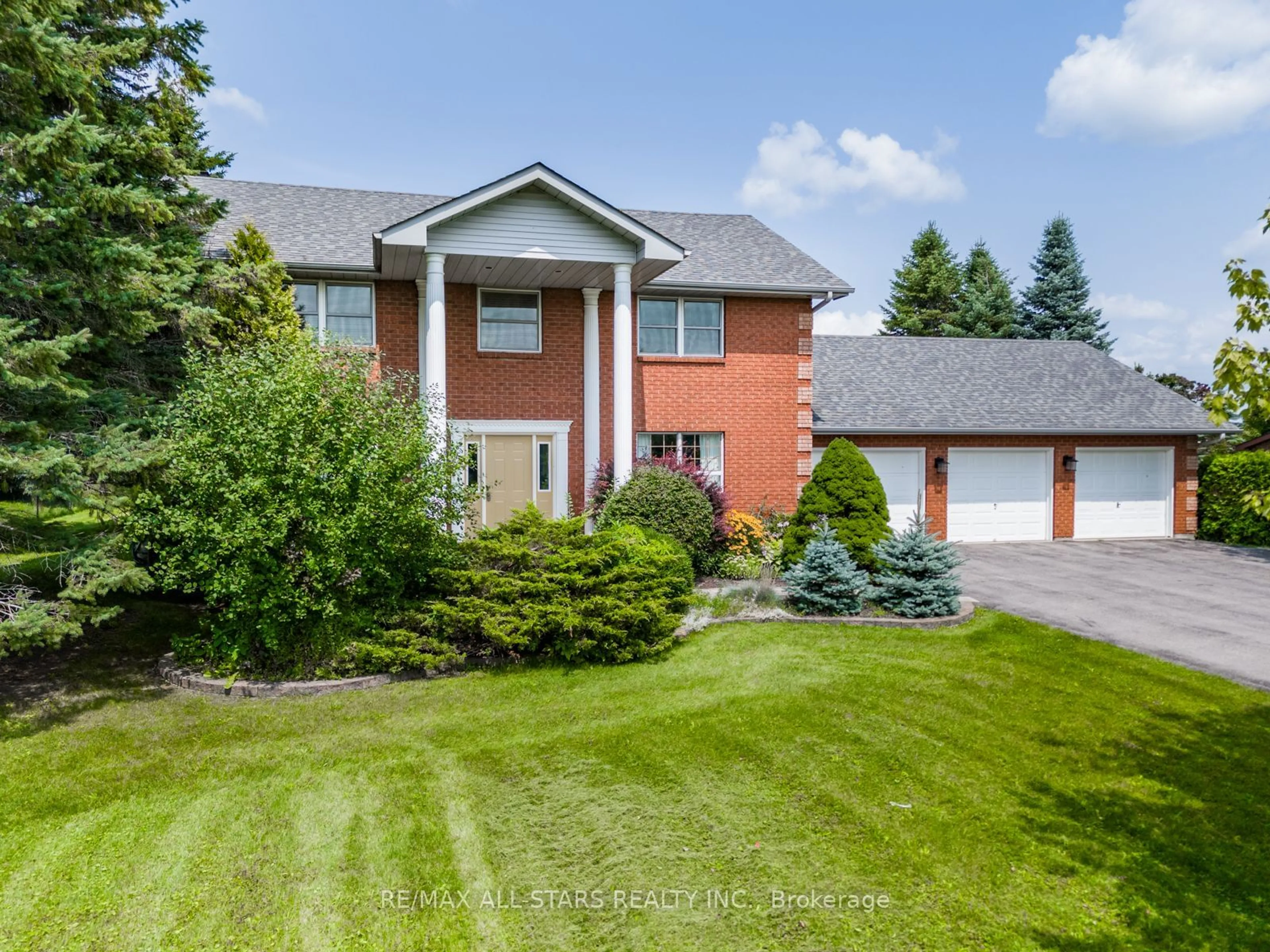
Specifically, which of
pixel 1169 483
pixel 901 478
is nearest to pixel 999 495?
pixel 901 478

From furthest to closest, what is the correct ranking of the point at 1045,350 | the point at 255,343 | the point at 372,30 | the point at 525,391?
the point at 1045,350 → the point at 525,391 → the point at 372,30 → the point at 255,343

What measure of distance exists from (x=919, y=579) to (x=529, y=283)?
27.5 ft

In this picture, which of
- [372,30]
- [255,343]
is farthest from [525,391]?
[372,30]

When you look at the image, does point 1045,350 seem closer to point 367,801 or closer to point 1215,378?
point 1215,378

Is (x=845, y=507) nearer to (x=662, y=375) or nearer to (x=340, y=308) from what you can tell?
(x=662, y=375)

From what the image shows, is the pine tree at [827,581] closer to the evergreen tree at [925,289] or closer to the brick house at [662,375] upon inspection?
the brick house at [662,375]

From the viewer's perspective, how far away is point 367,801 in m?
5.22

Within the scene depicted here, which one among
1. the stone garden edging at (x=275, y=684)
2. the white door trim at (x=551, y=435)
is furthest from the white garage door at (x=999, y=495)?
the stone garden edging at (x=275, y=684)

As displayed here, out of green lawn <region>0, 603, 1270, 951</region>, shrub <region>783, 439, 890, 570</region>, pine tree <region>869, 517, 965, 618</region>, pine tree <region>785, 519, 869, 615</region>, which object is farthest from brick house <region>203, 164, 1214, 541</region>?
pine tree <region>869, 517, 965, 618</region>

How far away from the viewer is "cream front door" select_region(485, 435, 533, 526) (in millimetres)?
13828

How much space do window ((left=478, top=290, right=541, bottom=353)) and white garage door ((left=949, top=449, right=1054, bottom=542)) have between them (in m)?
10.5

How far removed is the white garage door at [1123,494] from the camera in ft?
61.6

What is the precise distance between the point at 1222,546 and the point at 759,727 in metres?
17.0

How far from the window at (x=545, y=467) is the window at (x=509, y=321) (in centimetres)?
180
